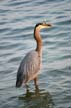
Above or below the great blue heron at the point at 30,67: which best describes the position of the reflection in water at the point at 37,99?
below

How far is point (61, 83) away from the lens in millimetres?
10195

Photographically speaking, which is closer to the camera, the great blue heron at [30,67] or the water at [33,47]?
the water at [33,47]

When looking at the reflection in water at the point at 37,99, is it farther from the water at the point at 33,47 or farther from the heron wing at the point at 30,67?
the heron wing at the point at 30,67

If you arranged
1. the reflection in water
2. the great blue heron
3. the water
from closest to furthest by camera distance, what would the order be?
the reflection in water < the water < the great blue heron

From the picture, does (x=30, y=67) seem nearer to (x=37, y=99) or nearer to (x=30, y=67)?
(x=30, y=67)

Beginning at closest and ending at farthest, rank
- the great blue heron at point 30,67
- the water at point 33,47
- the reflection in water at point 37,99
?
the reflection in water at point 37,99, the water at point 33,47, the great blue heron at point 30,67

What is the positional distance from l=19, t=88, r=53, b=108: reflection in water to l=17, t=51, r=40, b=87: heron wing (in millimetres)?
403

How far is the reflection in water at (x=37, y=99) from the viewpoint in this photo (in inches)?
365

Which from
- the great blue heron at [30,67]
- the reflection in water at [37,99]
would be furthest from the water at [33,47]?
the great blue heron at [30,67]

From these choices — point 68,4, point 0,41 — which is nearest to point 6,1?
point 68,4

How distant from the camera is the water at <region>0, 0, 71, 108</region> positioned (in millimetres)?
9586

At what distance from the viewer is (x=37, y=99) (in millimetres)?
9641

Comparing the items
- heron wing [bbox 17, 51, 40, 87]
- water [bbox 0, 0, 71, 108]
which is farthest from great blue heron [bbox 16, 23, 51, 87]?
water [bbox 0, 0, 71, 108]

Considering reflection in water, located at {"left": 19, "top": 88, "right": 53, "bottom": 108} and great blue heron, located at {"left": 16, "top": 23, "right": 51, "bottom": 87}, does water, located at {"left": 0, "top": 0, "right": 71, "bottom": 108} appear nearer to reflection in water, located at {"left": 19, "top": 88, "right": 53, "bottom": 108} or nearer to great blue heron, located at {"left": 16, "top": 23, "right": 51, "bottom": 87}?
reflection in water, located at {"left": 19, "top": 88, "right": 53, "bottom": 108}
